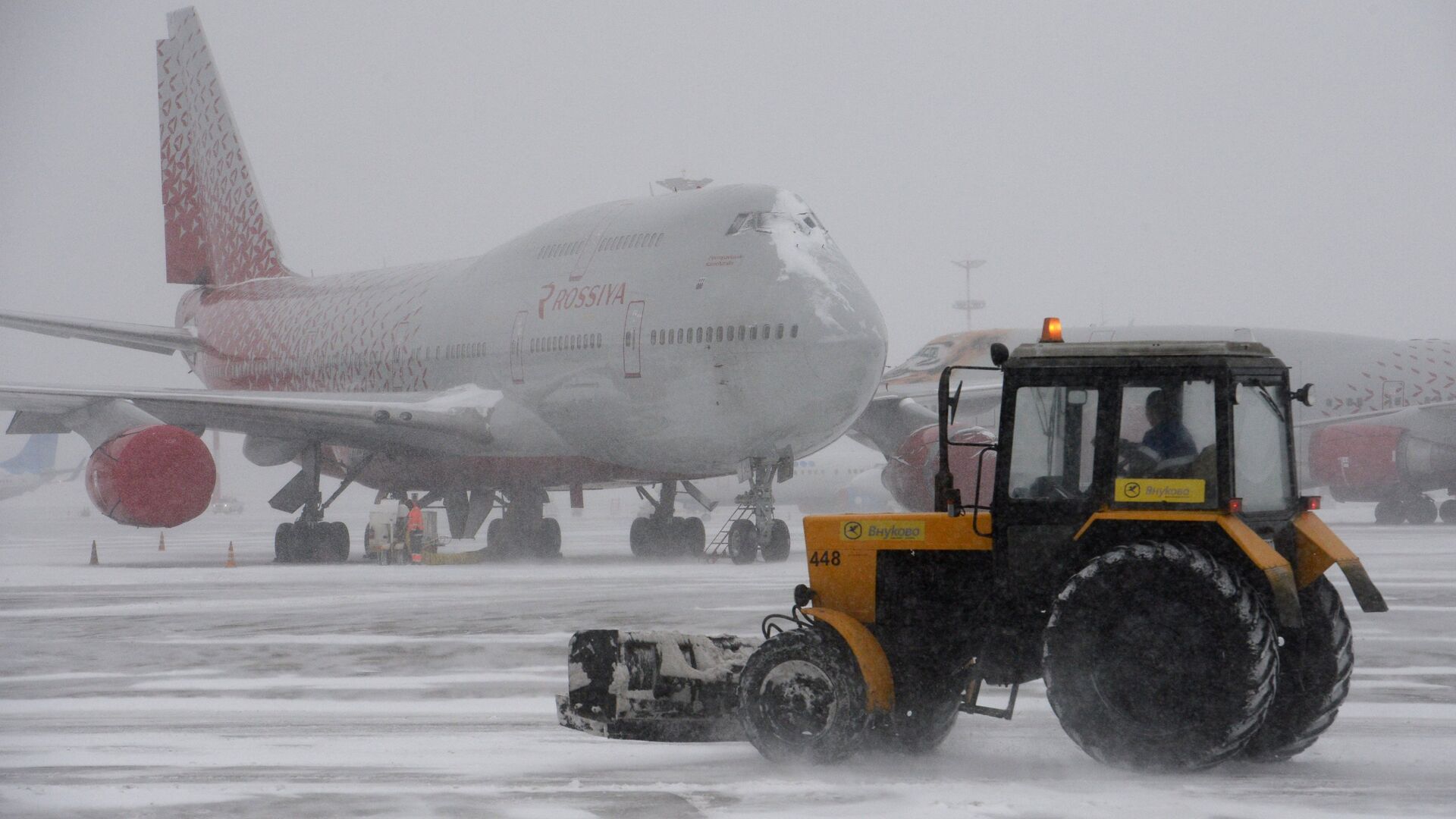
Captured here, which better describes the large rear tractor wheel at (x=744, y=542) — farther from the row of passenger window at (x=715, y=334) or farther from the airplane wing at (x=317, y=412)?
the airplane wing at (x=317, y=412)

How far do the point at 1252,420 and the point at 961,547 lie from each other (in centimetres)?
149

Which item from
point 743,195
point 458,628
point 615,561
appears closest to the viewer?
point 458,628

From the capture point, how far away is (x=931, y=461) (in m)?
26.6

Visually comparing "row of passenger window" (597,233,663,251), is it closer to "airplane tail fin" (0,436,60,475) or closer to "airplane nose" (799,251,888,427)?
"airplane nose" (799,251,888,427)

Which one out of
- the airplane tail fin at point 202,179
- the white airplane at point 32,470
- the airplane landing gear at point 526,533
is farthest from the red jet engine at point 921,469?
the white airplane at point 32,470

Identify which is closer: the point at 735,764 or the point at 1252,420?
the point at 1252,420

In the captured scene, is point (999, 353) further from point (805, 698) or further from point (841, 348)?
point (841, 348)

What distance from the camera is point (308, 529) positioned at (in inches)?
1054

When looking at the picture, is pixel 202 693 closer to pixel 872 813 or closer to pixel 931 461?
pixel 872 813

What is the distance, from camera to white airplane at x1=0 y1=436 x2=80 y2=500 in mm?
86188

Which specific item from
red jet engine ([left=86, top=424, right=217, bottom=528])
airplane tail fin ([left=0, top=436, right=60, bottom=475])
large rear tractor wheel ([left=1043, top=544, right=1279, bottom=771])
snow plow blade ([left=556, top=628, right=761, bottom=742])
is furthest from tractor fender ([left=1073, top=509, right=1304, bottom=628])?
airplane tail fin ([left=0, top=436, right=60, bottom=475])

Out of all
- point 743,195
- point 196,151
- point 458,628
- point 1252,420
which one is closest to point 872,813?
point 1252,420

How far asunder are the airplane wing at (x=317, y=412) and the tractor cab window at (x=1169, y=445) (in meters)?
19.1

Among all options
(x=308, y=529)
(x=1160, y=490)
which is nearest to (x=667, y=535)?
(x=308, y=529)
